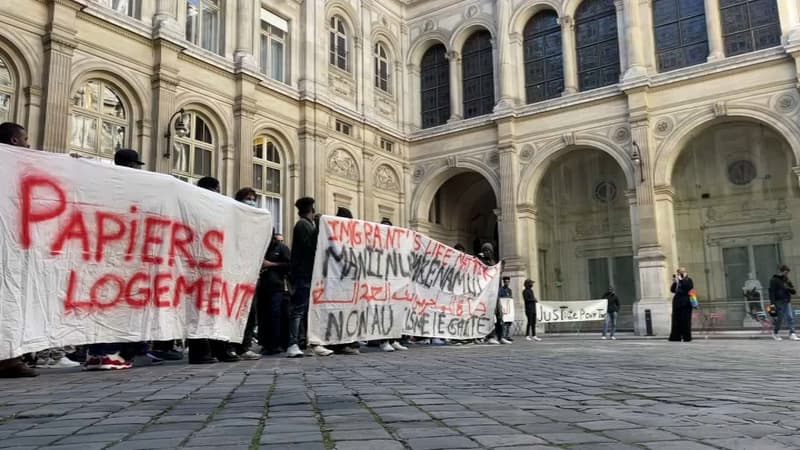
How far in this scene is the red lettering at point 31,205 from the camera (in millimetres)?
5320

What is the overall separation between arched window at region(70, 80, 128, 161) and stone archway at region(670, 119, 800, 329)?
17755 mm

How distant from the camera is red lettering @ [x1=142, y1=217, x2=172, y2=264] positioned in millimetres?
6262

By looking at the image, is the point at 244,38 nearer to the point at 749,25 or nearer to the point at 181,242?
the point at 181,242

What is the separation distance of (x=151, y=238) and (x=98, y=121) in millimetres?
10132

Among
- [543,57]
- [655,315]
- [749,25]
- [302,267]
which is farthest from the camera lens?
[543,57]

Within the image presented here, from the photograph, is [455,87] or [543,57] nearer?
[543,57]

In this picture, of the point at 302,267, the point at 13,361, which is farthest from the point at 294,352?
the point at 13,361

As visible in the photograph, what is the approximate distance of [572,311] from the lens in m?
19.0

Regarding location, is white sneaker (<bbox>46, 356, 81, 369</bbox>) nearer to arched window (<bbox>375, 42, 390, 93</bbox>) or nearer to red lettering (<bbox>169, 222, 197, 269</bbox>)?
red lettering (<bbox>169, 222, 197, 269</bbox>)

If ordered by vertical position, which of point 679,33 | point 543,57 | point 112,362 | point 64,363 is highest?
point 543,57

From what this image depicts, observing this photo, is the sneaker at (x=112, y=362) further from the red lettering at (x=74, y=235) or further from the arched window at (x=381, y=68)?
the arched window at (x=381, y=68)

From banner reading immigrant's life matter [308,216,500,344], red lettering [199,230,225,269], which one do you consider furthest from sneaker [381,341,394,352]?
red lettering [199,230,225,269]

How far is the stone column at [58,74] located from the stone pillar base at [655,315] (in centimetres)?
1684

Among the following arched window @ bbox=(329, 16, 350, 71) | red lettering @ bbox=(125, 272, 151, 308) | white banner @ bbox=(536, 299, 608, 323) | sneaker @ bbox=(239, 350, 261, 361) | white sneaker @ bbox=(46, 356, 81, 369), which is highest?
arched window @ bbox=(329, 16, 350, 71)
